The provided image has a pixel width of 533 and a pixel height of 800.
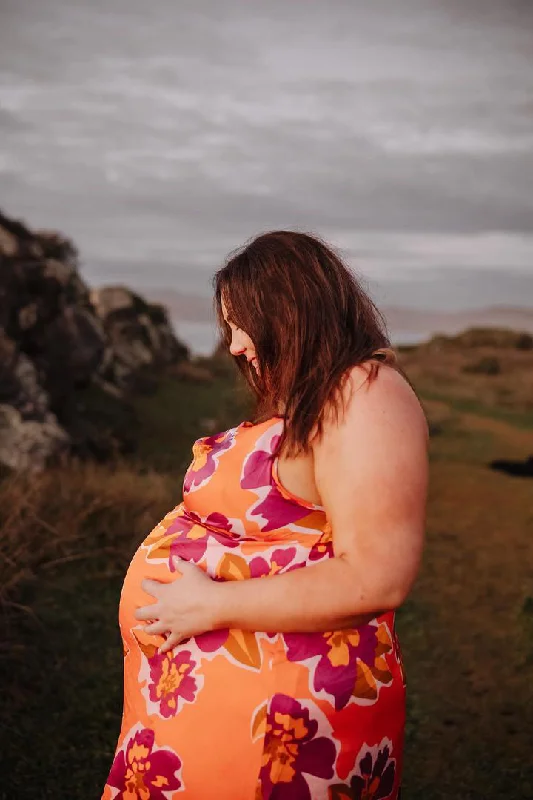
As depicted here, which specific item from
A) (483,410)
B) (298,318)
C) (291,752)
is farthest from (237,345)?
(483,410)

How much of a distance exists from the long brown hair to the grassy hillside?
1.80m

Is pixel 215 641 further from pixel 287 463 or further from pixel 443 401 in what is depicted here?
pixel 443 401

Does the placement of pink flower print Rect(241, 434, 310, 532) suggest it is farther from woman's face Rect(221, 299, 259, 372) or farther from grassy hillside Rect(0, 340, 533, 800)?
grassy hillside Rect(0, 340, 533, 800)

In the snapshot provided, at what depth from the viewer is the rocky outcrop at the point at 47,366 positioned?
24.0 feet

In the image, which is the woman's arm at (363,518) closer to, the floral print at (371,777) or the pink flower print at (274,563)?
the pink flower print at (274,563)

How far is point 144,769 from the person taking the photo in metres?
1.87

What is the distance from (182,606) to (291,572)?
0.28 metres

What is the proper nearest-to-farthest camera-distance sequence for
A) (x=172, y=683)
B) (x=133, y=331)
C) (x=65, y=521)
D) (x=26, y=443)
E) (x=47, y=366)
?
(x=172, y=683), (x=65, y=521), (x=26, y=443), (x=47, y=366), (x=133, y=331)

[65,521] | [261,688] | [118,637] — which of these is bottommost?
[118,637]

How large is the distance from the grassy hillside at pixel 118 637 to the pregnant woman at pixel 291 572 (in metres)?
1.83

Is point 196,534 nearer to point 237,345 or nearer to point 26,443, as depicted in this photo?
point 237,345

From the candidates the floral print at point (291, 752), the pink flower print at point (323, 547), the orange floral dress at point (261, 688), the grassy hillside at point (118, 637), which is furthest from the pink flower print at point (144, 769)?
the grassy hillside at point (118, 637)

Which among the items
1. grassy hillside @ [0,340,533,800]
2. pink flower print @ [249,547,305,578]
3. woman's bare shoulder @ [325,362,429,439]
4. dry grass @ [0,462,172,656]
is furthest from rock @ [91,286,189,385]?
woman's bare shoulder @ [325,362,429,439]

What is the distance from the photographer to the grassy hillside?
3.97m
